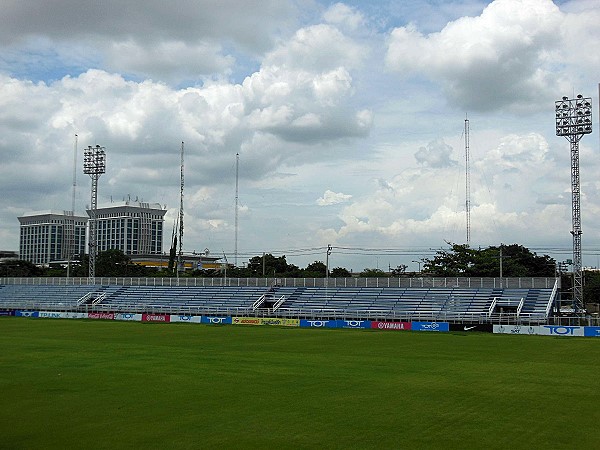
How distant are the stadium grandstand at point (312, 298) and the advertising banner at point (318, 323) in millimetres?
3275

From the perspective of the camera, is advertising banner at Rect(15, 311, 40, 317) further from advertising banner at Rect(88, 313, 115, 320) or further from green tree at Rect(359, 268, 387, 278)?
green tree at Rect(359, 268, 387, 278)

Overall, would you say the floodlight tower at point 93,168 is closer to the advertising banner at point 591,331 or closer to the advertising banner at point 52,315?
the advertising banner at point 52,315

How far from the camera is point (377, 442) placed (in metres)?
15.6

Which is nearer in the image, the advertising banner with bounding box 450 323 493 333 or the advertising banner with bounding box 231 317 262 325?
the advertising banner with bounding box 450 323 493 333

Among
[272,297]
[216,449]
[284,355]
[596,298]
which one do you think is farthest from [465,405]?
[596,298]

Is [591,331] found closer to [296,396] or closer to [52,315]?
[296,396]

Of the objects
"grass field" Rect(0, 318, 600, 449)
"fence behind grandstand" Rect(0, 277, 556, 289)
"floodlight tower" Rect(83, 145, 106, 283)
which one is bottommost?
→ "grass field" Rect(0, 318, 600, 449)

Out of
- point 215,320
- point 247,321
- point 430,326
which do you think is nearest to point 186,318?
point 215,320

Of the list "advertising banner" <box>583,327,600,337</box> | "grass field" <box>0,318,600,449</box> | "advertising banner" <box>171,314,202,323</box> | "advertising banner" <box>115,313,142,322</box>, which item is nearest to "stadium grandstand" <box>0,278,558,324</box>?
"advertising banner" <box>115,313,142,322</box>

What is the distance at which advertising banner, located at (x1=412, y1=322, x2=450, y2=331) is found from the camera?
191 ft

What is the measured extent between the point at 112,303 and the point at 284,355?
176 ft

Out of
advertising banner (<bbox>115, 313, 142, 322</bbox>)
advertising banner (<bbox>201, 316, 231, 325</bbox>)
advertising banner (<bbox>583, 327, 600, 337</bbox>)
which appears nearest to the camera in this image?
advertising banner (<bbox>583, 327, 600, 337</bbox>)

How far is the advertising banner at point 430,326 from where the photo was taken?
5812 centimetres

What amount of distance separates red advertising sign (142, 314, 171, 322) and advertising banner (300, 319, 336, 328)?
15.1 meters
